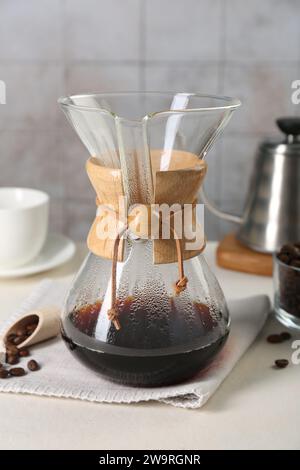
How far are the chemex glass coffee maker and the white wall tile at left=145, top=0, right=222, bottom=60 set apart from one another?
817 millimetres

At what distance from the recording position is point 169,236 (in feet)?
2.34

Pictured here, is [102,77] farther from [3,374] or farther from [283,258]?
[3,374]

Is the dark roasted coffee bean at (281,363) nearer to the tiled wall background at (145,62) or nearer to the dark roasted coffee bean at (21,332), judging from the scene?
the dark roasted coffee bean at (21,332)

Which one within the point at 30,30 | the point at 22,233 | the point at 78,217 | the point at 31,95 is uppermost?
the point at 30,30

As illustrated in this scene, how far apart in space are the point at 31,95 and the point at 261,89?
482mm

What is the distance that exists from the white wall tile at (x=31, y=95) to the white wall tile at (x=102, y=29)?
7cm

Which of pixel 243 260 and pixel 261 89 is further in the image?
pixel 261 89

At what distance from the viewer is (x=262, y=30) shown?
58.8 inches

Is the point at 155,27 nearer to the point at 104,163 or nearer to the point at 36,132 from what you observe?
the point at 36,132

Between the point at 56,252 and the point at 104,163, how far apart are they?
1.60ft

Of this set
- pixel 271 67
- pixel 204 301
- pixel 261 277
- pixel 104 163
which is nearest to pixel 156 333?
pixel 204 301

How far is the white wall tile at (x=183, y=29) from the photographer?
150 cm

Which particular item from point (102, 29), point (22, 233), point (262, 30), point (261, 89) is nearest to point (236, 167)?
point (261, 89)

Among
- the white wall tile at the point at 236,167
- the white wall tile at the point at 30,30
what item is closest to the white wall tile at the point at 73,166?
the white wall tile at the point at 30,30
